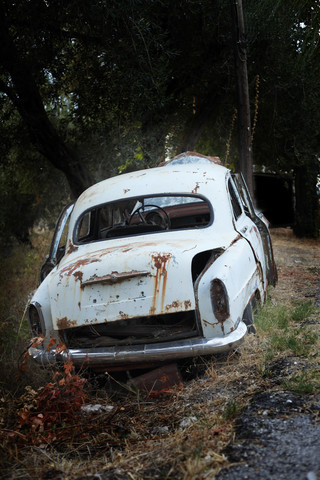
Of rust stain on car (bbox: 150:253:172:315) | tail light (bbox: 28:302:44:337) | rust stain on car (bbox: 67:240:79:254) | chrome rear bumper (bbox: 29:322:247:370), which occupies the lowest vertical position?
chrome rear bumper (bbox: 29:322:247:370)

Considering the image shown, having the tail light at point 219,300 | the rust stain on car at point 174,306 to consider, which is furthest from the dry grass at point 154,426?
the rust stain on car at point 174,306

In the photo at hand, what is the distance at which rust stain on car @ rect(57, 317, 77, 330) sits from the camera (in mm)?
4420

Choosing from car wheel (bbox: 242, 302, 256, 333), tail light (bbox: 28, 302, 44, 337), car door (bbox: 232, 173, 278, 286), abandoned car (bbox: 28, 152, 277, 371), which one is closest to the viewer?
abandoned car (bbox: 28, 152, 277, 371)

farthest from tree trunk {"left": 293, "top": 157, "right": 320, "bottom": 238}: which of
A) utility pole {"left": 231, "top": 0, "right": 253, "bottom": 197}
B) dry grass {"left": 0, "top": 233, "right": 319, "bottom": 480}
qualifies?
dry grass {"left": 0, "top": 233, "right": 319, "bottom": 480}

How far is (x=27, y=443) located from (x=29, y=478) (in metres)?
0.53

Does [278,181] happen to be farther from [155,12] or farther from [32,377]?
[32,377]

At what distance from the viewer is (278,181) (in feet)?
71.7

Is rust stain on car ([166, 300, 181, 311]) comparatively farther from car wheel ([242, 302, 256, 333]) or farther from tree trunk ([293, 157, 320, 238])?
tree trunk ([293, 157, 320, 238])

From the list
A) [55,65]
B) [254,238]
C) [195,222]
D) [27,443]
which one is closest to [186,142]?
[55,65]

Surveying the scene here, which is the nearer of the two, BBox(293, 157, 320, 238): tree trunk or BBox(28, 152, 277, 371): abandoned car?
BBox(28, 152, 277, 371): abandoned car

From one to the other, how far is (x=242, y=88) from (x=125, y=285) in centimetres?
792

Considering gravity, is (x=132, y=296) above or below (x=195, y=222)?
below

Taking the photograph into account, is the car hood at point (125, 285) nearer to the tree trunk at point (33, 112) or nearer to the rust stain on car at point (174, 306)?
the rust stain on car at point (174, 306)

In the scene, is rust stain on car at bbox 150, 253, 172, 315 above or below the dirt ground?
above
